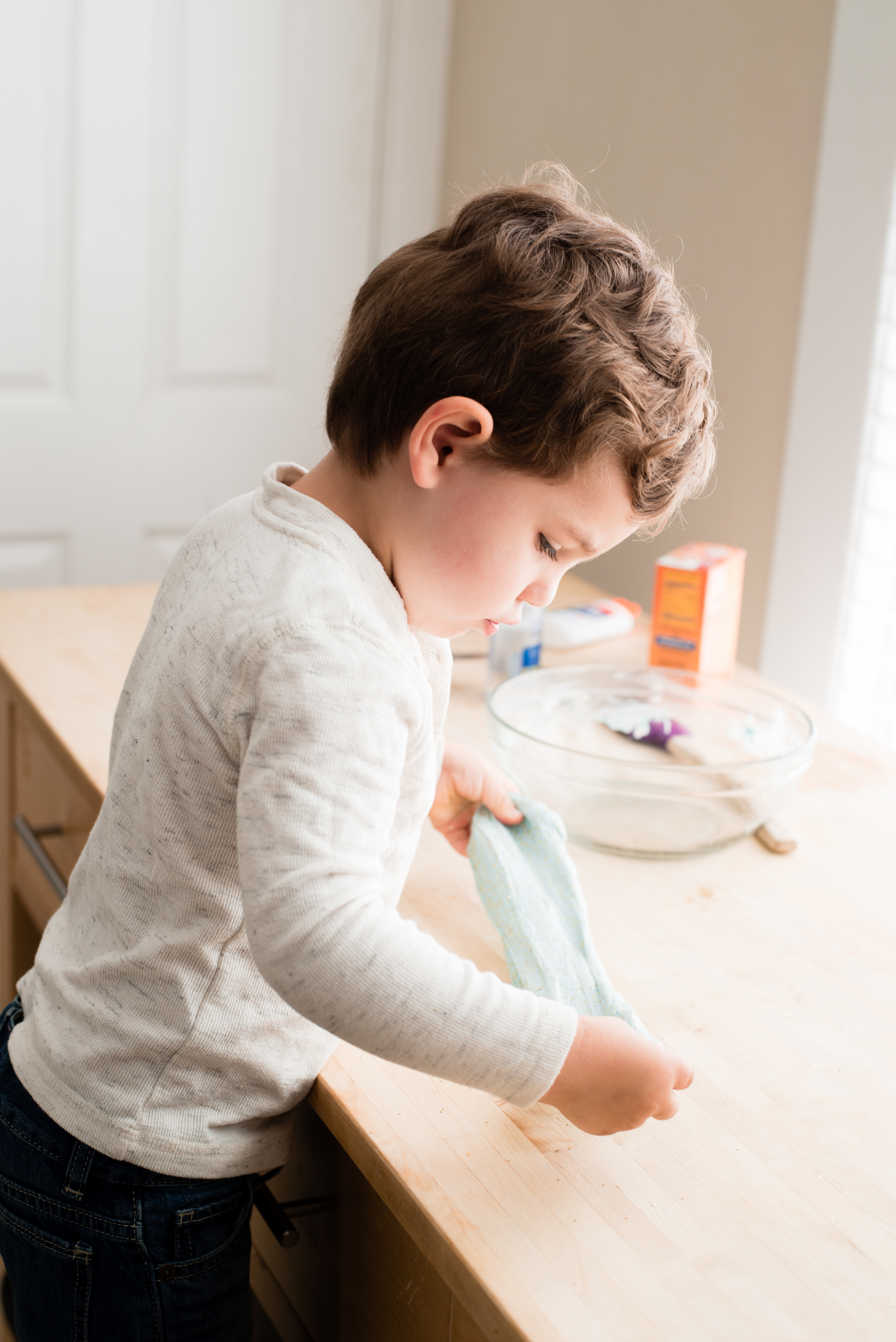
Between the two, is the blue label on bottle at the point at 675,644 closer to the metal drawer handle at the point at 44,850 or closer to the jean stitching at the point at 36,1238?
the metal drawer handle at the point at 44,850

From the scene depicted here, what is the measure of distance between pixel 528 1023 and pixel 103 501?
71.7 inches

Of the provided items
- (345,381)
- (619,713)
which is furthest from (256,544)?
(619,713)

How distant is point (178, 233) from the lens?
2.16m

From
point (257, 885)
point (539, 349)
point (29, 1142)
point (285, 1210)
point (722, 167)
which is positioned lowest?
point (285, 1210)

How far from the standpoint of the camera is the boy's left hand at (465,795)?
2.95ft

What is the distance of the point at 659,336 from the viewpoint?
64 cm

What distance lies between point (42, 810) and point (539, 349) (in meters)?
0.85

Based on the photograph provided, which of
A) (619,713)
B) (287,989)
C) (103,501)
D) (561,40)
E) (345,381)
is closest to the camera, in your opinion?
(287,989)

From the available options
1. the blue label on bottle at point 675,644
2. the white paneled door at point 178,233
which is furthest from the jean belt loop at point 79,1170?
the white paneled door at point 178,233

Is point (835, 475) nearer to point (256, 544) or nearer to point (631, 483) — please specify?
point (631, 483)

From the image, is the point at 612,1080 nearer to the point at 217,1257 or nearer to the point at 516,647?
the point at 217,1257

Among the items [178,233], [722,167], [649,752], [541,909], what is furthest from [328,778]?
[178,233]

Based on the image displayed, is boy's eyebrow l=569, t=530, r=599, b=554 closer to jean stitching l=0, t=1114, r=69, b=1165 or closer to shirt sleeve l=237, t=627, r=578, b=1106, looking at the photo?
shirt sleeve l=237, t=627, r=578, b=1106

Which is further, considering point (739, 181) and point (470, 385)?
point (739, 181)
